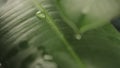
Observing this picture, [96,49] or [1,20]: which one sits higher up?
[1,20]

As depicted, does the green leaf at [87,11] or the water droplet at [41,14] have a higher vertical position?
the water droplet at [41,14]

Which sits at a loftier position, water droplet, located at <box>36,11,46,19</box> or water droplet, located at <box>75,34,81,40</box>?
water droplet, located at <box>36,11,46,19</box>

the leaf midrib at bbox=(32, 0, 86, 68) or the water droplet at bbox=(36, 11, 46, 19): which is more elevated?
the water droplet at bbox=(36, 11, 46, 19)

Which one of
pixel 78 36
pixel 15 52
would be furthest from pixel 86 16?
pixel 15 52

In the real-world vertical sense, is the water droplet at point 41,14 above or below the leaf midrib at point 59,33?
above

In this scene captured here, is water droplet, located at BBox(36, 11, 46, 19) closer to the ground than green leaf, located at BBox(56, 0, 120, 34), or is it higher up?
higher up

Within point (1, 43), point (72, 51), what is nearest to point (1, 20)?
point (1, 43)

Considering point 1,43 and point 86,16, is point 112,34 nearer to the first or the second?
point 86,16

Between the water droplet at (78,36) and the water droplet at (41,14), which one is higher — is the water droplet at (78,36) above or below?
below
